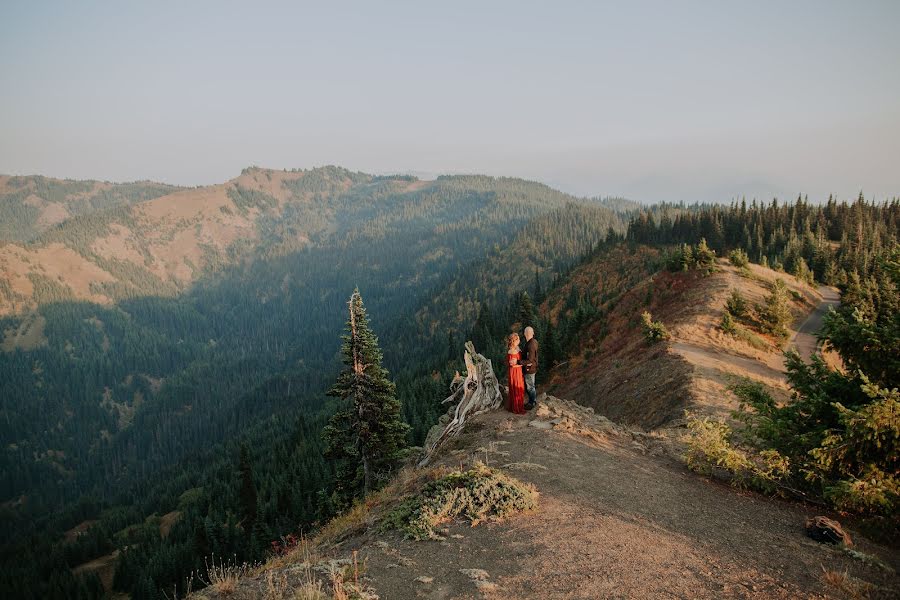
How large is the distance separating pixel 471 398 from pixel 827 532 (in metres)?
10.7

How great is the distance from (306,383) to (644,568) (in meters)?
205

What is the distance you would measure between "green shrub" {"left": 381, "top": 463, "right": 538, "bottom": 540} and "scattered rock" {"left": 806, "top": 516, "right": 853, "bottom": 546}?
16.7 feet

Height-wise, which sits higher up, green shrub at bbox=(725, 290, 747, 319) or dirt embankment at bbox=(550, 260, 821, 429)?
green shrub at bbox=(725, 290, 747, 319)

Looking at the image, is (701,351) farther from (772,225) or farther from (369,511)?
(772,225)

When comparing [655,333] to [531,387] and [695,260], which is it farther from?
[531,387]

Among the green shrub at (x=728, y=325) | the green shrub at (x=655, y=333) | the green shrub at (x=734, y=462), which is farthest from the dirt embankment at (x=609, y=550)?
the green shrub at (x=728, y=325)

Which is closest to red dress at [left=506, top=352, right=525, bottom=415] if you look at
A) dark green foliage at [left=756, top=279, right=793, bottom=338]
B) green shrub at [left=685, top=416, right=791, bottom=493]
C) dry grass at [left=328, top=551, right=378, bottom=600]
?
green shrub at [left=685, top=416, right=791, bottom=493]

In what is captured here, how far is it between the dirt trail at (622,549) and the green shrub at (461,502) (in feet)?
0.96

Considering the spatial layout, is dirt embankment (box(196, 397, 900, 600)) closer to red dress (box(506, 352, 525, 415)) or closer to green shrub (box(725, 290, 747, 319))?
red dress (box(506, 352, 525, 415))

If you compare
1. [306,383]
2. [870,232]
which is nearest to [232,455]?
[306,383]

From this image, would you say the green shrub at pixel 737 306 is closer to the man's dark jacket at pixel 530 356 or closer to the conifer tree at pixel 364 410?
the man's dark jacket at pixel 530 356

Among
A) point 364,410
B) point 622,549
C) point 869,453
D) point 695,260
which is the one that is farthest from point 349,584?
point 695,260

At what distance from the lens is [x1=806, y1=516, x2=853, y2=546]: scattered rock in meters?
8.27

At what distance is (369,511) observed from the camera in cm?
1134
